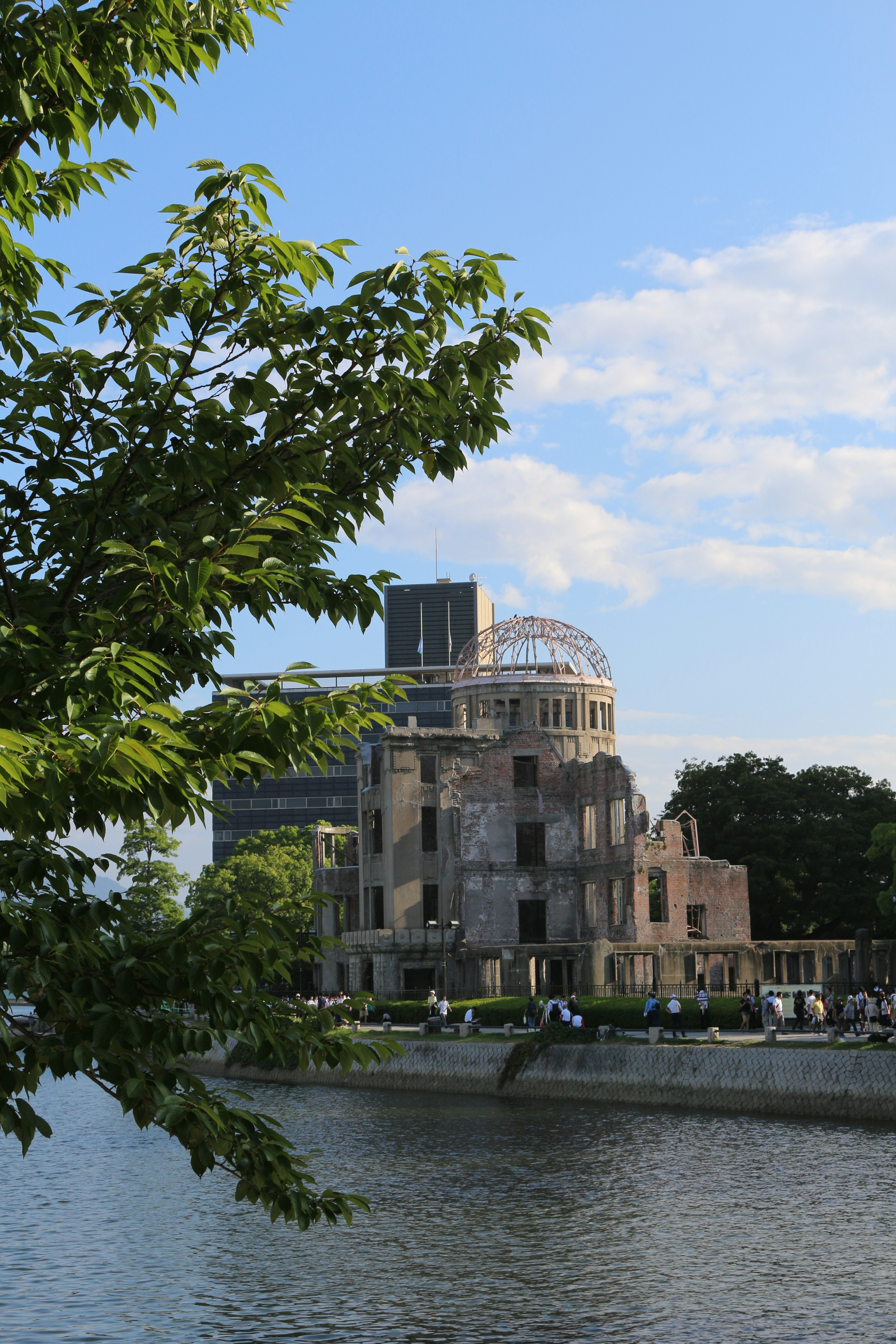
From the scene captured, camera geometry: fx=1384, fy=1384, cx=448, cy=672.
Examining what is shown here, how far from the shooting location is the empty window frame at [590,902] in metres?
70.1

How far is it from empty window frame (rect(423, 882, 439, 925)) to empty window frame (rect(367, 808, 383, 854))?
11.5ft

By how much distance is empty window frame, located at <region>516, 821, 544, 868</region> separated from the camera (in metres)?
71.9

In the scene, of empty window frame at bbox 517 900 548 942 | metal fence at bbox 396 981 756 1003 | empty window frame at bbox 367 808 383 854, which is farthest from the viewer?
empty window frame at bbox 367 808 383 854

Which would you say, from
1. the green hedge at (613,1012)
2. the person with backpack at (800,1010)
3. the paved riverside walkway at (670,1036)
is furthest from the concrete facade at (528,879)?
the person with backpack at (800,1010)

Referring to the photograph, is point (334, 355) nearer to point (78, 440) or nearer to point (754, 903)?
point (78, 440)

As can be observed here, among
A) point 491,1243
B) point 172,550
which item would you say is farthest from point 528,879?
point 172,550

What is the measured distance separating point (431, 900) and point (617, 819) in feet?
35.7

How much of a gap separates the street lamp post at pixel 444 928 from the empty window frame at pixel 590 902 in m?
6.52

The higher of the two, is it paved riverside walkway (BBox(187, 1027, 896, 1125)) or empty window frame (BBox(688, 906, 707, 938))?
empty window frame (BBox(688, 906, 707, 938))

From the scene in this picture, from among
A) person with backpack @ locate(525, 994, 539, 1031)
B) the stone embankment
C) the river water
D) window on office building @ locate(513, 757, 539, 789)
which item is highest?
window on office building @ locate(513, 757, 539, 789)

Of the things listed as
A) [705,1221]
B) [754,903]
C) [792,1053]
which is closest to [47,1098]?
[792,1053]

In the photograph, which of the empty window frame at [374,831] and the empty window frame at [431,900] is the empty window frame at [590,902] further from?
the empty window frame at [374,831]

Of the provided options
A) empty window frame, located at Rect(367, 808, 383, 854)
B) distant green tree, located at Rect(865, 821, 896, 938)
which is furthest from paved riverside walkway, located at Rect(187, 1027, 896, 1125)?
empty window frame, located at Rect(367, 808, 383, 854)

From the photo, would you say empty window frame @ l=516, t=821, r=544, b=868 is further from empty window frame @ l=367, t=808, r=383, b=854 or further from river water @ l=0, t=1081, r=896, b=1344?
river water @ l=0, t=1081, r=896, b=1344
